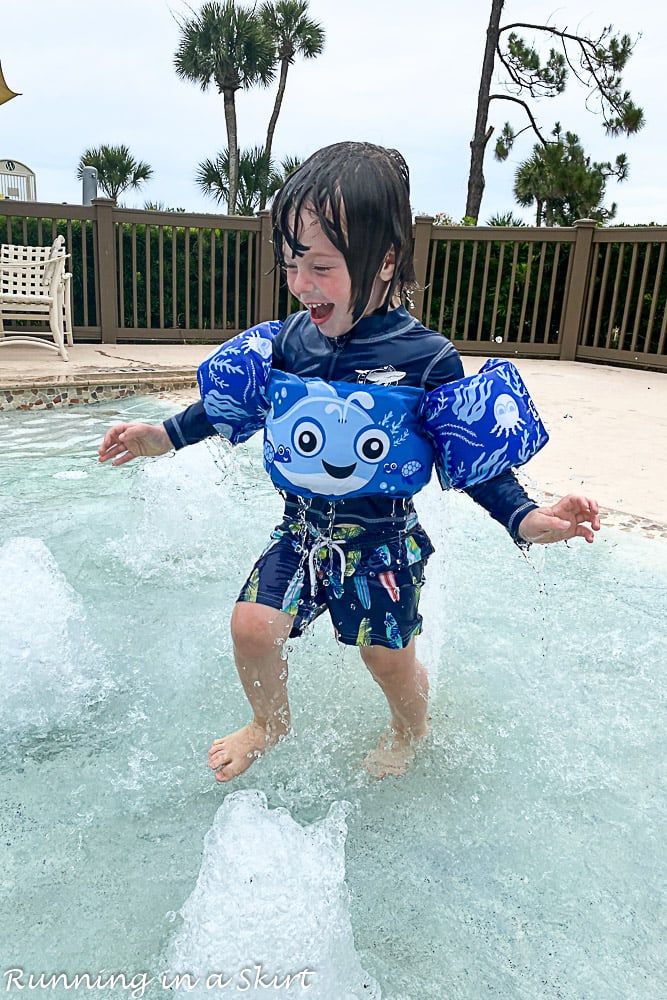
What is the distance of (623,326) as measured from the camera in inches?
360

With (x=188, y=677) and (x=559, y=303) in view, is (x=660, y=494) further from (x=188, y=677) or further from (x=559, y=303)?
(x=559, y=303)

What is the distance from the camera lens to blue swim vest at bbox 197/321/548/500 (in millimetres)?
1423

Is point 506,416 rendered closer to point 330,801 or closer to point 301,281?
point 301,281

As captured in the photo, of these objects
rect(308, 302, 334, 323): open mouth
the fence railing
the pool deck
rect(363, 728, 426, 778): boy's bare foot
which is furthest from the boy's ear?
the fence railing

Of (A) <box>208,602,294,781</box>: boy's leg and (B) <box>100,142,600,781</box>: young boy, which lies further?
(A) <box>208,602,294,781</box>: boy's leg

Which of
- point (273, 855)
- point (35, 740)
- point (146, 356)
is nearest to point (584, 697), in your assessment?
point (273, 855)

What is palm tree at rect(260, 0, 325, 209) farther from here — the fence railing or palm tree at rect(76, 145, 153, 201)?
the fence railing

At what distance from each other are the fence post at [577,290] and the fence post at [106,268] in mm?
5424

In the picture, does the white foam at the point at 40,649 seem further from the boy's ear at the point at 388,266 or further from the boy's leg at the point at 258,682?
the boy's ear at the point at 388,266

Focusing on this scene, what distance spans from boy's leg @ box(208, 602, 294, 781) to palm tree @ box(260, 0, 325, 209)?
25261 millimetres

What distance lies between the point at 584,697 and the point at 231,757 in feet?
3.25

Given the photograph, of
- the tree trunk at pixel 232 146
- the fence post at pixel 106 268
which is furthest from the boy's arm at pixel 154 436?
the tree trunk at pixel 232 146

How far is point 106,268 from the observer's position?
29.7ft

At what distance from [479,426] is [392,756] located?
78 centimetres
